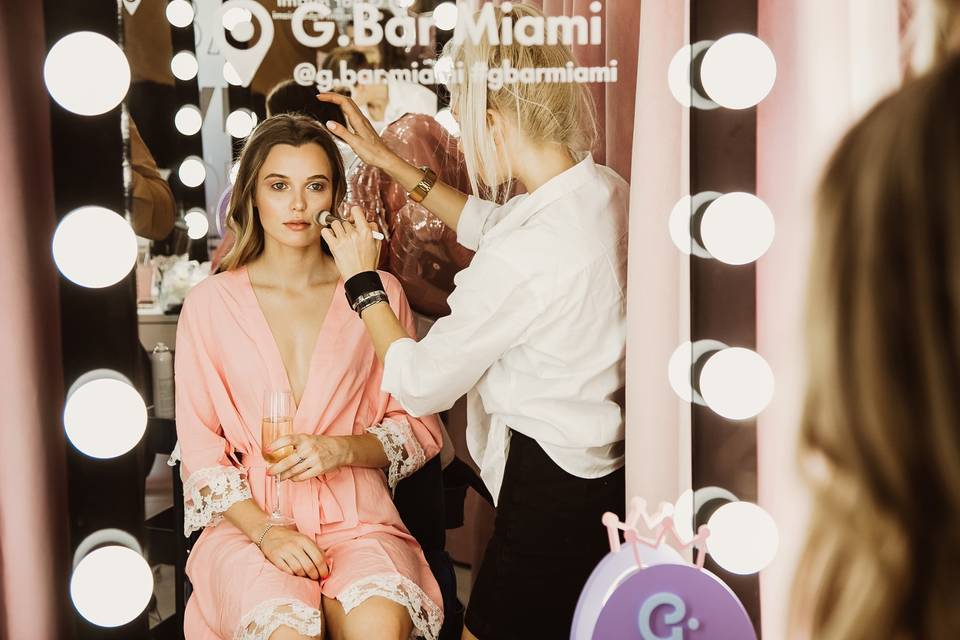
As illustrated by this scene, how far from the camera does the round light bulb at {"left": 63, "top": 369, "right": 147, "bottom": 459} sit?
0.74 meters

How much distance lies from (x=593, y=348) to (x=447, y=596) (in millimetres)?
406

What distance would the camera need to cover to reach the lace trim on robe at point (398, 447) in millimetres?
962

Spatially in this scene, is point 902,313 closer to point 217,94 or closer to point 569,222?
point 569,222

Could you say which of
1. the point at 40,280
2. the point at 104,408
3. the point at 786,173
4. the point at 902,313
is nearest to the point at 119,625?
the point at 104,408

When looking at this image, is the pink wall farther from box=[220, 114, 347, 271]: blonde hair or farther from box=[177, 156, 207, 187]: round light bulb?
box=[177, 156, 207, 187]: round light bulb

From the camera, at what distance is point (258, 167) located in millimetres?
893

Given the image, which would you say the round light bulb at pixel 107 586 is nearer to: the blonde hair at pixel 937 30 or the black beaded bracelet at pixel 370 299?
the black beaded bracelet at pixel 370 299

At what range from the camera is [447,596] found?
1.01m

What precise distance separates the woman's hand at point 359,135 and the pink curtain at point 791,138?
0.44m

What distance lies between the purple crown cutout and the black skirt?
4.3 inches

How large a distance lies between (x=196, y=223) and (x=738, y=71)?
0.65m

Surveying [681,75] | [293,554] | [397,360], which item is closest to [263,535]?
[293,554]

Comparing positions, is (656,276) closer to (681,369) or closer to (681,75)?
(681,369)

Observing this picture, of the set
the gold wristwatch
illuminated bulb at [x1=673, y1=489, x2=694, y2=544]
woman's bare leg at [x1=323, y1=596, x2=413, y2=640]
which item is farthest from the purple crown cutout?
the gold wristwatch
